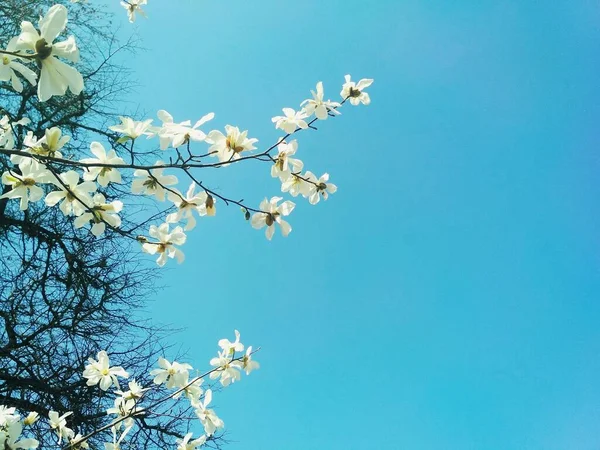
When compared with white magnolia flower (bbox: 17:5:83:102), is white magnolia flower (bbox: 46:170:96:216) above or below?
above

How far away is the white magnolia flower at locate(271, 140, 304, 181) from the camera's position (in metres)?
1.57

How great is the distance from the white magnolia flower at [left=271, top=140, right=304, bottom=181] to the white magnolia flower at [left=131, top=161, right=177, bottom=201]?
33cm

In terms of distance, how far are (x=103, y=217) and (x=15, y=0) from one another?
5.14 meters

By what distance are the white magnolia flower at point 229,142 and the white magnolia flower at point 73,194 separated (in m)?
0.38

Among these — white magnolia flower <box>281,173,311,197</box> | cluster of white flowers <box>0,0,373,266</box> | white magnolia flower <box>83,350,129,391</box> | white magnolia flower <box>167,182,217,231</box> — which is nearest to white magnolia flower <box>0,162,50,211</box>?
cluster of white flowers <box>0,0,373,266</box>

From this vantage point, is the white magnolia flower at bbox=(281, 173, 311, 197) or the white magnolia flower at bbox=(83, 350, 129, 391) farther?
the white magnolia flower at bbox=(83, 350, 129, 391)

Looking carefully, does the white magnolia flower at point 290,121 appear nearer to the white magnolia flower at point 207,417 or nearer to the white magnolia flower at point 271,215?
the white magnolia flower at point 271,215

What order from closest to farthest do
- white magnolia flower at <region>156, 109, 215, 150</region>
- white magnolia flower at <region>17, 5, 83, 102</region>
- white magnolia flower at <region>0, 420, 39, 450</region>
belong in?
white magnolia flower at <region>17, 5, 83, 102</region> → white magnolia flower at <region>156, 109, 215, 150</region> → white magnolia flower at <region>0, 420, 39, 450</region>

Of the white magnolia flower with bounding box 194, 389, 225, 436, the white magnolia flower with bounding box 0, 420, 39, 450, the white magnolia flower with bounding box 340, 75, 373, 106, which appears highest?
the white magnolia flower with bounding box 340, 75, 373, 106

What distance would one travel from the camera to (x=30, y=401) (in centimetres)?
429

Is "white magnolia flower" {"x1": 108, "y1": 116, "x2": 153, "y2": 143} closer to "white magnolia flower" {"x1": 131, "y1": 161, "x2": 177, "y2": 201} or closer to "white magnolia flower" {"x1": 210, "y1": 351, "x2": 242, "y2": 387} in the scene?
"white magnolia flower" {"x1": 131, "y1": 161, "x2": 177, "y2": 201}

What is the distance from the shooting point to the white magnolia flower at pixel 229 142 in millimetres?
1409

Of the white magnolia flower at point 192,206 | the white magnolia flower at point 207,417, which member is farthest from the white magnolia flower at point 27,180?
the white magnolia flower at point 207,417

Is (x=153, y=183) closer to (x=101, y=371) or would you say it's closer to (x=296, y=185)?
(x=296, y=185)
